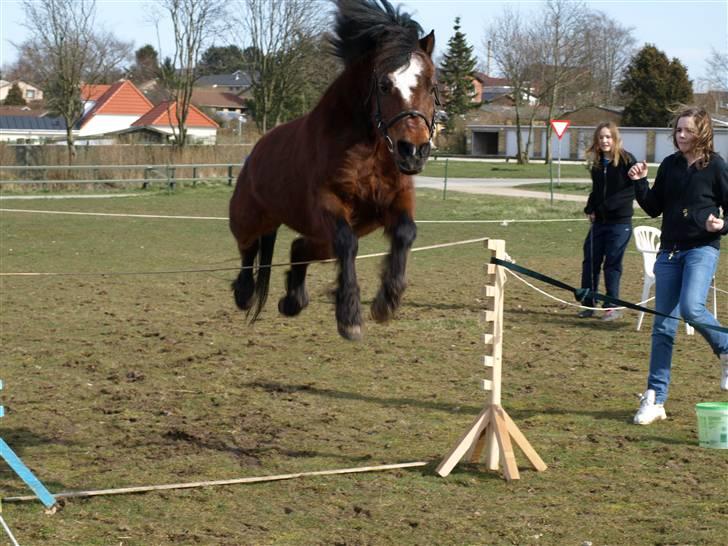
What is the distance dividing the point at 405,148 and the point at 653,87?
215ft

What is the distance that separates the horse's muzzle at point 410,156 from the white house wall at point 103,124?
69475 mm

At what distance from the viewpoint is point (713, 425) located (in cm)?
621

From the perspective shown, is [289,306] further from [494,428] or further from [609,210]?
[609,210]

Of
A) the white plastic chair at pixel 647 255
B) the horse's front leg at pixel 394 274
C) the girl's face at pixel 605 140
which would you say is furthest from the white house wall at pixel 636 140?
the horse's front leg at pixel 394 274

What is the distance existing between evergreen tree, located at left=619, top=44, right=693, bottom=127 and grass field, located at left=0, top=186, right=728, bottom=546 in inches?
2197

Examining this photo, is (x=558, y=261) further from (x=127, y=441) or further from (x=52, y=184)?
(x=52, y=184)

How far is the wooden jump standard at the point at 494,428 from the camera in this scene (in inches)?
228

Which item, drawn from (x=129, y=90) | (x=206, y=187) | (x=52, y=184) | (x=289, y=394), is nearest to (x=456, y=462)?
(x=289, y=394)

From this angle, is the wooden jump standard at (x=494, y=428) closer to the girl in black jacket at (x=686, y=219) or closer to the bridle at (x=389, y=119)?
the bridle at (x=389, y=119)

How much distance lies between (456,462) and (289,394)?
2320 millimetres

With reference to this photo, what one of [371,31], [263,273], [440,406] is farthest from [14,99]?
[371,31]

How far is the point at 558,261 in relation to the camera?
15.5 m

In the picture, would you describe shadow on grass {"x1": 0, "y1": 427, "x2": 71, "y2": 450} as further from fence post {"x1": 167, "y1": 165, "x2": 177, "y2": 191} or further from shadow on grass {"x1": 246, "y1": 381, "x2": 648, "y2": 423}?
fence post {"x1": 167, "y1": 165, "x2": 177, "y2": 191}

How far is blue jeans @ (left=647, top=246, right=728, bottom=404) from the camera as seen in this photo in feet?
21.4
